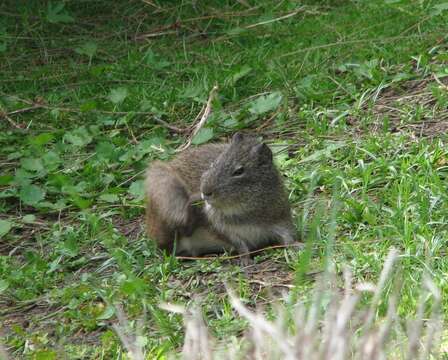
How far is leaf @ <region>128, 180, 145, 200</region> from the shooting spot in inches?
258

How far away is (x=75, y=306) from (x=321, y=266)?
1.27 metres

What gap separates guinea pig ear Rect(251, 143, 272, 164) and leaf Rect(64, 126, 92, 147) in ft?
7.05

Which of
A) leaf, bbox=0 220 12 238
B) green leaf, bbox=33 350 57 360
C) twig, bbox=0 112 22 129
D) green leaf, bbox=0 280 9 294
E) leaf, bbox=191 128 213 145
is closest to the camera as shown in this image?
green leaf, bbox=33 350 57 360

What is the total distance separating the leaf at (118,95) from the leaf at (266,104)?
3.62ft

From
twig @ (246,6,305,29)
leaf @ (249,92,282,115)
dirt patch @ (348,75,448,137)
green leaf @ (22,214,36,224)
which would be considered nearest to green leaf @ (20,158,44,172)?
green leaf @ (22,214,36,224)

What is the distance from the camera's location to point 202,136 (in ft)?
23.2

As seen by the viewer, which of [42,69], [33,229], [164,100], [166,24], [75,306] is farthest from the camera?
[166,24]

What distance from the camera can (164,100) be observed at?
7.97 metres

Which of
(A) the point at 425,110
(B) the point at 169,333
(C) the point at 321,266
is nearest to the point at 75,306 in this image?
(B) the point at 169,333

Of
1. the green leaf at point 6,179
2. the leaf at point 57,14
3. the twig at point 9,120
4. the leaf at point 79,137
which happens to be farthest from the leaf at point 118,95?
the leaf at point 57,14

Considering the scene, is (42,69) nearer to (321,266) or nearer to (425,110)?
(425,110)

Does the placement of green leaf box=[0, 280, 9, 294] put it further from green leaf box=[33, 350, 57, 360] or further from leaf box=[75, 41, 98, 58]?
leaf box=[75, 41, 98, 58]

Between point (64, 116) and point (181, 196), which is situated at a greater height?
point (181, 196)

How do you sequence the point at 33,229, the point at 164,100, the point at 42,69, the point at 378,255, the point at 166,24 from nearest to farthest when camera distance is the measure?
the point at 378,255
the point at 33,229
the point at 164,100
the point at 42,69
the point at 166,24
